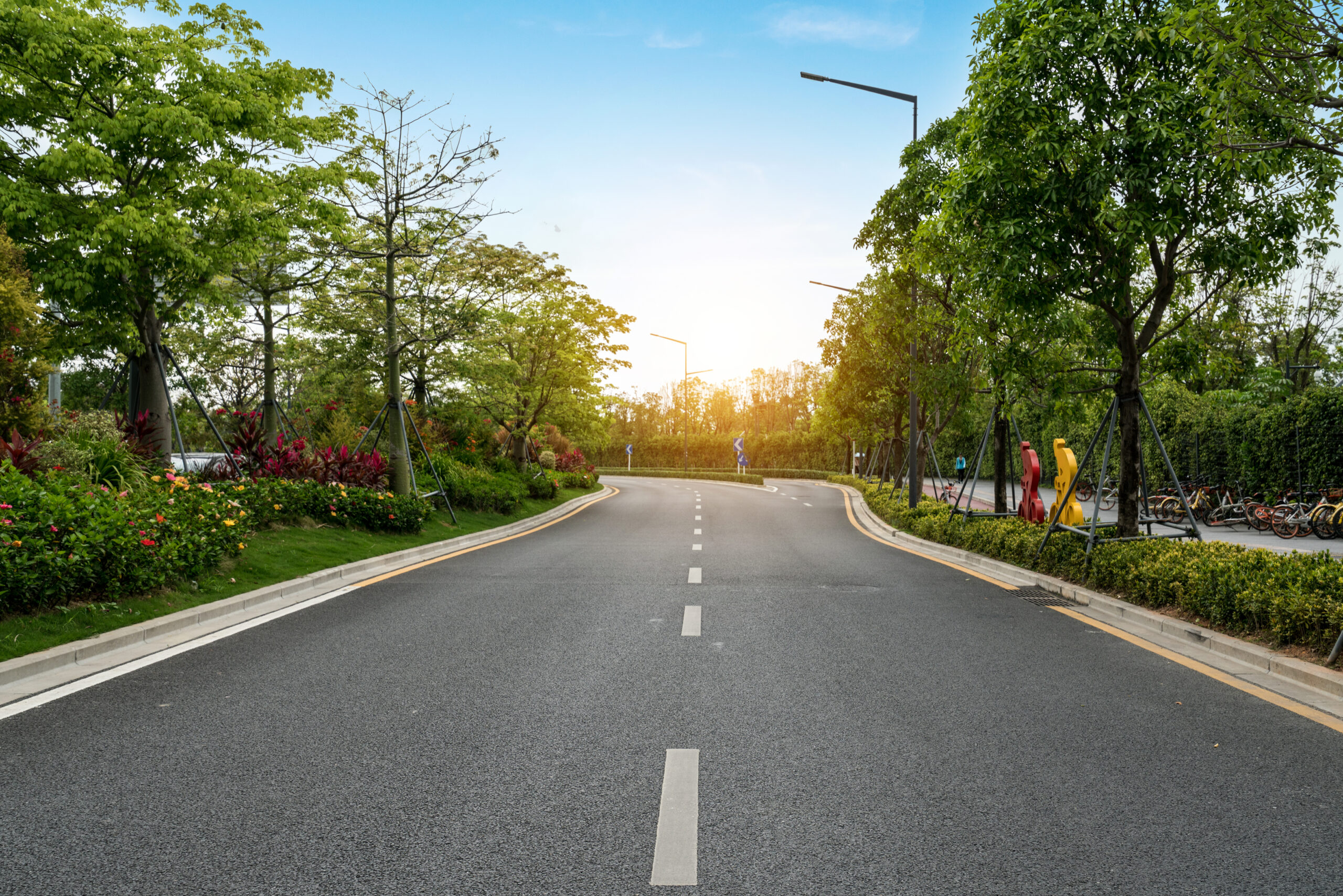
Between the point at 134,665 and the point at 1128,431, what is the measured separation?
10.8m

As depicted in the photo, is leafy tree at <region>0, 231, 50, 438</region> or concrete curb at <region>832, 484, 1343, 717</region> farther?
leafy tree at <region>0, 231, 50, 438</region>

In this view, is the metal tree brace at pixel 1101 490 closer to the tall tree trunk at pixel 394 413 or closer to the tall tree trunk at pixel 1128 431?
the tall tree trunk at pixel 1128 431

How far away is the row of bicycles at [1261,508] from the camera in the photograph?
17.2m

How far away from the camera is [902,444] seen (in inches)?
1230

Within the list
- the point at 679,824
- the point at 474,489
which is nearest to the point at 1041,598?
the point at 679,824

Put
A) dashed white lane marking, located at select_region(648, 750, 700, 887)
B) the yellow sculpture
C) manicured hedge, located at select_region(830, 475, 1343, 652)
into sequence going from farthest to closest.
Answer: the yellow sculpture
manicured hedge, located at select_region(830, 475, 1343, 652)
dashed white lane marking, located at select_region(648, 750, 700, 887)

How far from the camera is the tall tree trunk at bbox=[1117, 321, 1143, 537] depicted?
1106 centimetres

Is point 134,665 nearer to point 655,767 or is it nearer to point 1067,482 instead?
point 655,767

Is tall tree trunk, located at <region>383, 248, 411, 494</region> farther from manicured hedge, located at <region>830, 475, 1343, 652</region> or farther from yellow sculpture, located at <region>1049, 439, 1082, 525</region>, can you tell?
yellow sculpture, located at <region>1049, 439, 1082, 525</region>

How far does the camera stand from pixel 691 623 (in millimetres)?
8352

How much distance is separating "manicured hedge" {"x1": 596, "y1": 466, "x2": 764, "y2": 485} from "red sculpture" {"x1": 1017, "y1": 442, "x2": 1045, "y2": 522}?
35.6 metres

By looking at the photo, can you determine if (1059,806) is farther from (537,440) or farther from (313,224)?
(537,440)

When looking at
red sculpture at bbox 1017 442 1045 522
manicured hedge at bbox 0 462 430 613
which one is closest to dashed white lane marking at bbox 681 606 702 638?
manicured hedge at bbox 0 462 430 613

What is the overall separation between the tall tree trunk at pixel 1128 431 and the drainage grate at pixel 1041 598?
1.57m
